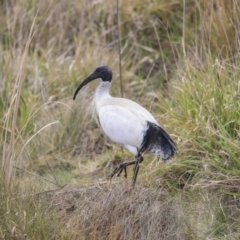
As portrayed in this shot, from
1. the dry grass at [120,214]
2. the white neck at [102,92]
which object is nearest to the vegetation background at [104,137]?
the dry grass at [120,214]

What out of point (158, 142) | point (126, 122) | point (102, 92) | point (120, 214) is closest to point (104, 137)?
point (102, 92)

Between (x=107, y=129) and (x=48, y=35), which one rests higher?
(x=107, y=129)

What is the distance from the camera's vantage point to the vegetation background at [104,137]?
4.79 m

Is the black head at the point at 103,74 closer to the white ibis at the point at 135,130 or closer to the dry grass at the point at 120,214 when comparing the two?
the white ibis at the point at 135,130

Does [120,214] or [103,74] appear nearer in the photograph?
[120,214]

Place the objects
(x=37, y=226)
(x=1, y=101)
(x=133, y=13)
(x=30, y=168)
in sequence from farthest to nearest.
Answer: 1. (x=133, y=13)
2. (x=1, y=101)
3. (x=30, y=168)
4. (x=37, y=226)

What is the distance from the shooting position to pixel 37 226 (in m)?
4.58

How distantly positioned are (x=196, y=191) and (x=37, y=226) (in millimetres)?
1182

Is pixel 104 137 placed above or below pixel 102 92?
below

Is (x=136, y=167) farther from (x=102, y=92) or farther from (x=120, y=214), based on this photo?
(x=102, y=92)

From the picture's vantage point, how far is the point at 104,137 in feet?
22.5

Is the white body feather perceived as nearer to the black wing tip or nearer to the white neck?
the black wing tip

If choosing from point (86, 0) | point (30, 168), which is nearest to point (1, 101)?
point (30, 168)

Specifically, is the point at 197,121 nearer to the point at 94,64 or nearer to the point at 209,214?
the point at 209,214
